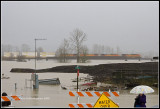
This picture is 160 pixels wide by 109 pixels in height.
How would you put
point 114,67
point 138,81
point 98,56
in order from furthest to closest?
point 98,56 → point 114,67 → point 138,81

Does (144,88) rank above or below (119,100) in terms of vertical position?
above

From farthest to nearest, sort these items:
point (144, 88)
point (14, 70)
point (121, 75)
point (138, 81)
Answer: point (14, 70) → point (121, 75) → point (138, 81) → point (144, 88)

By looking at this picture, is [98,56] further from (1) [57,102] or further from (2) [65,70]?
(1) [57,102]

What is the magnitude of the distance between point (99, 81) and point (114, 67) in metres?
14.8

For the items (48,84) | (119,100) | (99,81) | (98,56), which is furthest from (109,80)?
(98,56)

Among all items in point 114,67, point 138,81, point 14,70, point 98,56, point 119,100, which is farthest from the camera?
point 98,56

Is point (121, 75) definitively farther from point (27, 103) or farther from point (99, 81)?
point (27, 103)

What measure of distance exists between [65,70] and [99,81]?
24.0m

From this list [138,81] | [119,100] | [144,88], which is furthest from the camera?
[138,81]

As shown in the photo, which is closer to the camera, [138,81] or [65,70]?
[138,81]

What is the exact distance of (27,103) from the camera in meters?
13.5

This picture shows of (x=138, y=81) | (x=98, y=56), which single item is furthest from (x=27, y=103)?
(x=98, y=56)

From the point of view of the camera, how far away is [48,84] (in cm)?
2488

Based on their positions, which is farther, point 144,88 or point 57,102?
point 57,102
